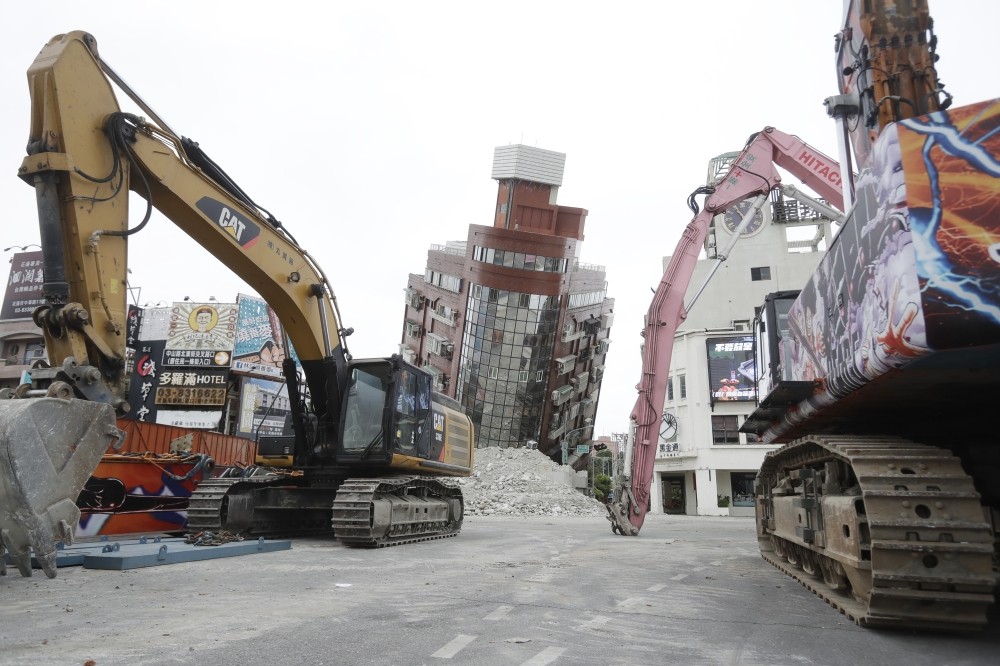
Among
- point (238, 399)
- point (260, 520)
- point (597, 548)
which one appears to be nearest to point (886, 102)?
point (597, 548)

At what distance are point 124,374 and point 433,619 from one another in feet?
14.5

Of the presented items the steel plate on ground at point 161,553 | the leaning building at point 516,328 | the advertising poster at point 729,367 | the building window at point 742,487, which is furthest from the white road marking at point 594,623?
the leaning building at point 516,328

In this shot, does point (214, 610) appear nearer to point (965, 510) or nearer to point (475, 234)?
point (965, 510)

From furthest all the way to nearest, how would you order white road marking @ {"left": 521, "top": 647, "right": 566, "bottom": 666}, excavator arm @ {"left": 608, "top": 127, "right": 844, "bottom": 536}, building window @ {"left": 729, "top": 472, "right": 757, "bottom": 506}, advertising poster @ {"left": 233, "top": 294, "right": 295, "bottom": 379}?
advertising poster @ {"left": 233, "top": 294, "right": 295, "bottom": 379}
building window @ {"left": 729, "top": 472, "right": 757, "bottom": 506}
excavator arm @ {"left": 608, "top": 127, "right": 844, "bottom": 536}
white road marking @ {"left": 521, "top": 647, "right": 566, "bottom": 666}

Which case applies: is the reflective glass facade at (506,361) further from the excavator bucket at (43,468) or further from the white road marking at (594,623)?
the white road marking at (594,623)

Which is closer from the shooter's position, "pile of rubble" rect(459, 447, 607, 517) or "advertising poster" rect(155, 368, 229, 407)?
"pile of rubble" rect(459, 447, 607, 517)

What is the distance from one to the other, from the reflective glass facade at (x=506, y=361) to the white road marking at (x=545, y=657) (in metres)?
51.2

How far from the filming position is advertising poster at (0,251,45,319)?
47.9 meters

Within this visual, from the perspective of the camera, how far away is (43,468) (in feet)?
18.7

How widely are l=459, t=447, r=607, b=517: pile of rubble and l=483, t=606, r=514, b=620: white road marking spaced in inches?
1145

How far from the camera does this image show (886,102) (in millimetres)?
5562

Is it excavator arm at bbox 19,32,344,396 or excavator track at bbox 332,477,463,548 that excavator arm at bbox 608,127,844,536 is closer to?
excavator track at bbox 332,477,463,548

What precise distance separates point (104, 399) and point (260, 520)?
5833 mm

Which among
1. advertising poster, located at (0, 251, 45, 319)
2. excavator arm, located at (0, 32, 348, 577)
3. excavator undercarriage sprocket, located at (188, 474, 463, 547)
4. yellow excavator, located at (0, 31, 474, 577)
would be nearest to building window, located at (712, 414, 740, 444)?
yellow excavator, located at (0, 31, 474, 577)
